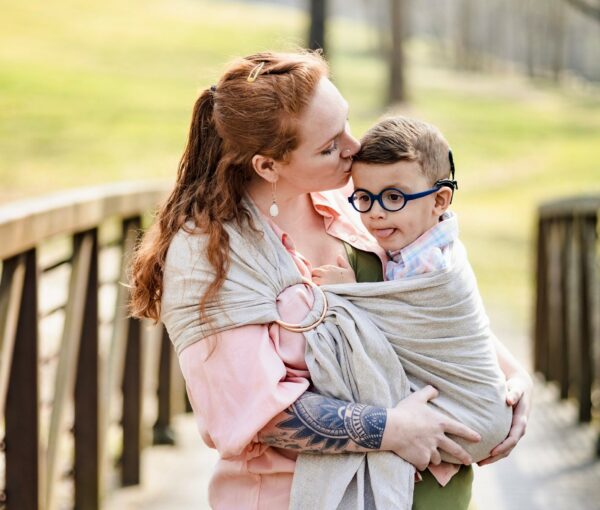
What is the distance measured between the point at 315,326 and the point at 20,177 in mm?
17590

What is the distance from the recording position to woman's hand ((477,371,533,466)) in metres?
2.60

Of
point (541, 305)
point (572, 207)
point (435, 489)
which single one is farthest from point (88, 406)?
point (541, 305)

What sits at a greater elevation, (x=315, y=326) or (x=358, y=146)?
(x=358, y=146)

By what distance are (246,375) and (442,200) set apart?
24.0 inches

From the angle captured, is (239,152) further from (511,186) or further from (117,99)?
(117,99)

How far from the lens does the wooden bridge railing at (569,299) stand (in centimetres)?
655

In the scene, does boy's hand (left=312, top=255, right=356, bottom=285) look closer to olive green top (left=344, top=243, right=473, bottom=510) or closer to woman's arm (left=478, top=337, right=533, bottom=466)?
olive green top (left=344, top=243, right=473, bottom=510)

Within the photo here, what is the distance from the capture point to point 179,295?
2.44 meters

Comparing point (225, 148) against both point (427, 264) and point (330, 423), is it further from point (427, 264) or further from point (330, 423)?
point (330, 423)

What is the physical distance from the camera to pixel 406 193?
8.21 feet

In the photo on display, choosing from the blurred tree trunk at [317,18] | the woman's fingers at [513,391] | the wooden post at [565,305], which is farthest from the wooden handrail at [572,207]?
the blurred tree trunk at [317,18]

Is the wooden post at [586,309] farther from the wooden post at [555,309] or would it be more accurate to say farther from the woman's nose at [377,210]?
the woman's nose at [377,210]

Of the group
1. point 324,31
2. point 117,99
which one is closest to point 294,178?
point 324,31

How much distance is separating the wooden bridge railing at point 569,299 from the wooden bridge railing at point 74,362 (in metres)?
2.41
